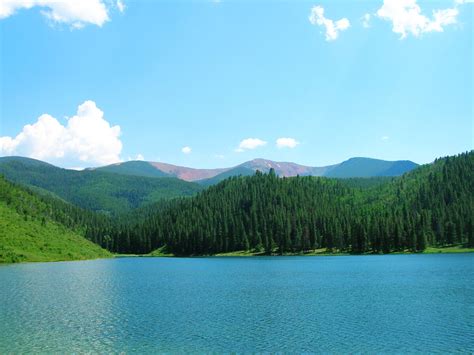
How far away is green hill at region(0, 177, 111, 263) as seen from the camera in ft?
503

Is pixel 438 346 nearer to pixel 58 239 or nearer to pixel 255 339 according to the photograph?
pixel 255 339

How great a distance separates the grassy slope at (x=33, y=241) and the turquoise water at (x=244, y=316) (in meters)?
66.4

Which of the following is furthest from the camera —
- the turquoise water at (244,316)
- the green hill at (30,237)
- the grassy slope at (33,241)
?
the green hill at (30,237)

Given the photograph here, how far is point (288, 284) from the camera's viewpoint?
89.9 m

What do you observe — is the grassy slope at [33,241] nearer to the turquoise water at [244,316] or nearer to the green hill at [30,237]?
the green hill at [30,237]

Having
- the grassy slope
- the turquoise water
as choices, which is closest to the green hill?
the grassy slope

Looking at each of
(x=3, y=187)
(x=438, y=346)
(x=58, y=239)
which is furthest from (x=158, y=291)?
(x=3, y=187)

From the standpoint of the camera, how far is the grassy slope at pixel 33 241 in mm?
151750

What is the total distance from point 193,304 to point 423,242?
526ft

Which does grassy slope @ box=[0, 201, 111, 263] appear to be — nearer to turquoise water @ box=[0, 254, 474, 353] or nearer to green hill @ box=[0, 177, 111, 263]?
green hill @ box=[0, 177, 111, 263]

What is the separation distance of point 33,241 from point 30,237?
2058 millimetres

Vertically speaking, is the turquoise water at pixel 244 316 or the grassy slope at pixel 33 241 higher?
the grassy slope at pixel 33 241

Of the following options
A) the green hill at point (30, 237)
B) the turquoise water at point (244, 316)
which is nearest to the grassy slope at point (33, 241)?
the green hill at point (30, 237)

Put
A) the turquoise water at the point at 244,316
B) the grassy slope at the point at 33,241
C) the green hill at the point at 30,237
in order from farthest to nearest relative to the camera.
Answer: the green hill at the point at 30,237
the grassy slope at the point at 33,241
the turquoise water at the point at 244,316
